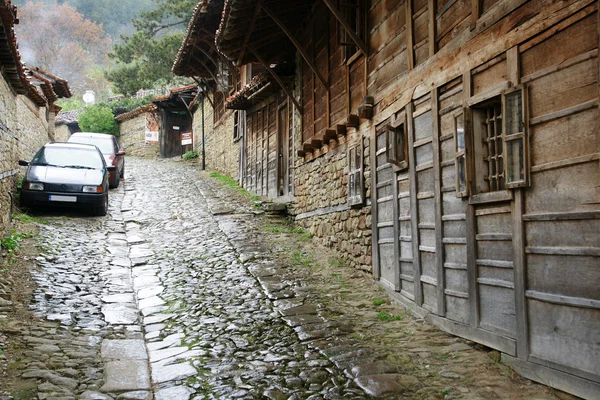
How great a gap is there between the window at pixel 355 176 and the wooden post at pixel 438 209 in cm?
255

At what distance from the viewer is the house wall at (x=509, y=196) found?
11.9ft

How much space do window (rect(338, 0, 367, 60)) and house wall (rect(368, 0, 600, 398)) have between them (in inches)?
54.7

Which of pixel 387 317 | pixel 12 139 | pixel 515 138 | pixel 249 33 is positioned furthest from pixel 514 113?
pixel 12 139

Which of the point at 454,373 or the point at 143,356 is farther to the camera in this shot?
the point at 143,356

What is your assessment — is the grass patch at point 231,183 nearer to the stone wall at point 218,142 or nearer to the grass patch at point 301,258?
the stone wall at point 218,142

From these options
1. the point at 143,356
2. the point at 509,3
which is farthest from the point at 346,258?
the point at 509,3

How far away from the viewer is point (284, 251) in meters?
9.77

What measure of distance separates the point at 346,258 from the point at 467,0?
4.75 m

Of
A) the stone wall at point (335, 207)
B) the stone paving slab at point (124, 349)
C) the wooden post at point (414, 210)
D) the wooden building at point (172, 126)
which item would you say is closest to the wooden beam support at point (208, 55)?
the stone wall at point (335, 207)

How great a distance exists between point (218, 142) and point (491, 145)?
18376 millimetres

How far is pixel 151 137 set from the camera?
100 feet

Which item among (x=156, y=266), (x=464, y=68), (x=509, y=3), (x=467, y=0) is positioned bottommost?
(x=156, y=266)

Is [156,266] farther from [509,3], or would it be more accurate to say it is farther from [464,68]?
[509,3]

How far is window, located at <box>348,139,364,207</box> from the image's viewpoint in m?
8.24
